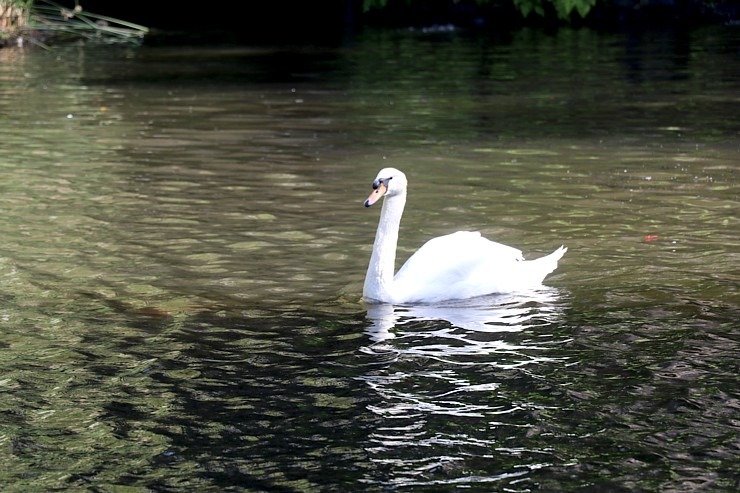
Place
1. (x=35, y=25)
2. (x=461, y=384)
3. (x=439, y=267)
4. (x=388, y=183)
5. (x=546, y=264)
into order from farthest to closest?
(x=35, y=25) → (x=546, y=264) → (x=388, y=183) → (x=439, y=267) → (x=461, y=384)

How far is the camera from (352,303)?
933cm

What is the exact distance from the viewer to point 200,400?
23.6 ft

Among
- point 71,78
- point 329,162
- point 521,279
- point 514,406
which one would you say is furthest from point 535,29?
point 514,406

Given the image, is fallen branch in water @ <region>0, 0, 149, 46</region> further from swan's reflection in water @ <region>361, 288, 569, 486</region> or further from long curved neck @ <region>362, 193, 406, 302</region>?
swan's reflection in water @ <region>361, 288, 569, 486</region>

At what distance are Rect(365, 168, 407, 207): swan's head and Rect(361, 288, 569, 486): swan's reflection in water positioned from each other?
0.85 m

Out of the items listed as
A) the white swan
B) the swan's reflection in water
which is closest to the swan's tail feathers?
the white swan

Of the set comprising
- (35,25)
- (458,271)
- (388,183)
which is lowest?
(458,271)

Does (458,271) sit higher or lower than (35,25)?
lower

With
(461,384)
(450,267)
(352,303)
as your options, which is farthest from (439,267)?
(461,384)

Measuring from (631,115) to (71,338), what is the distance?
11.5 metres

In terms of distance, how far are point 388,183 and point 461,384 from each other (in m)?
2.43

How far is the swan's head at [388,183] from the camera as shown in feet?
30.8

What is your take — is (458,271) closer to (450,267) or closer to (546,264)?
(450,267)

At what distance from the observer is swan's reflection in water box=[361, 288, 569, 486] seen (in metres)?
6.26
